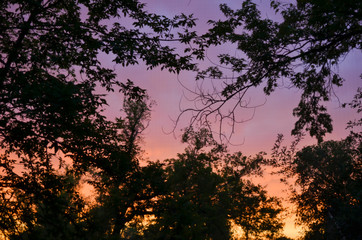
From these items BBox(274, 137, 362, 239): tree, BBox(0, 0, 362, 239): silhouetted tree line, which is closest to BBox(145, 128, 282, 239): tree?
BBox(274, 137, 362, 239): tree

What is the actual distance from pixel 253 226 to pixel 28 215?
3038 cm

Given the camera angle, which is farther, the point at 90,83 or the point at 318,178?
the point at 318,178

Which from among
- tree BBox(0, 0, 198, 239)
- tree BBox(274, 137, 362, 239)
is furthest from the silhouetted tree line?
tree BBox(274, 137, 362, 239)

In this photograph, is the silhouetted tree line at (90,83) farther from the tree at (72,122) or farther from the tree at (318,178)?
the tree at (318,178)

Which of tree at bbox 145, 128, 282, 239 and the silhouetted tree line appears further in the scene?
tree at bbox 145, 128, 282, 239

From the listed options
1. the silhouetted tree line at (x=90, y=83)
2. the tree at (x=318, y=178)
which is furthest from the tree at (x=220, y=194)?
the silhouetted tree line at (x=90, y=83)

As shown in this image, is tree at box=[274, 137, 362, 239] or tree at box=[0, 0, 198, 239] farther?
tree at box=[274, 137, 362, 239]

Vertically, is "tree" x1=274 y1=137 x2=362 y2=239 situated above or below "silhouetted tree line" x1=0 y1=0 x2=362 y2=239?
above

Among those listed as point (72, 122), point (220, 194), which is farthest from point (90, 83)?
point (220, 194)

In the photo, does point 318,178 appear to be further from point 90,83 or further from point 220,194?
point 90,83

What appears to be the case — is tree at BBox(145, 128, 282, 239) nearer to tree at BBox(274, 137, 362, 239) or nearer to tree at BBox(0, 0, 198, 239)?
tree at BBox(274, 137, 362, 239)

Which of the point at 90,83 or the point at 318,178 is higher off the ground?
the point at 318,178

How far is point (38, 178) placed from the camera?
24.9 feet

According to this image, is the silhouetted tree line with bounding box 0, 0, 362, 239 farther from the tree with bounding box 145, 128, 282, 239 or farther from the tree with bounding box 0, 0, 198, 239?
the tree with bounding box 145, 128, 282, 239
